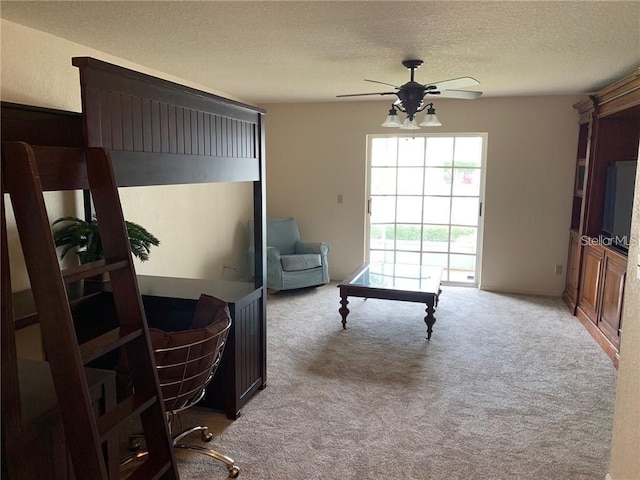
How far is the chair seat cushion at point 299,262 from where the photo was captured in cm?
544

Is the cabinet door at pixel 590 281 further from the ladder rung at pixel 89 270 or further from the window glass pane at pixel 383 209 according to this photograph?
the ladder rung at pixel 89 270

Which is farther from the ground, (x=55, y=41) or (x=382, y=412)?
(x=55, y=41)

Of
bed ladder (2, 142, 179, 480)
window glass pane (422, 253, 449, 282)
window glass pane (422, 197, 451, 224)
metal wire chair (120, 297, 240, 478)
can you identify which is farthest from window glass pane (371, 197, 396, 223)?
bed ladder (2, 142, 179, 480)

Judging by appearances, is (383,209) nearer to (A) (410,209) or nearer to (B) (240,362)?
(A) (410,209)

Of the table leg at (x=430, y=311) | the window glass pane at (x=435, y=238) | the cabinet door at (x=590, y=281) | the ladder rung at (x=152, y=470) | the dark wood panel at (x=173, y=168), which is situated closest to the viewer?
the ladder rung at (x=152, y=470)

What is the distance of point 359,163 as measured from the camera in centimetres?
606

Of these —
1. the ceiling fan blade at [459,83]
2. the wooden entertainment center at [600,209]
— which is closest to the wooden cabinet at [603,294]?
the wooden entertainment center at [600,209]

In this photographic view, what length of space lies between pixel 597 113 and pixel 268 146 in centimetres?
376

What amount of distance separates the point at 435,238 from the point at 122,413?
16.4ft

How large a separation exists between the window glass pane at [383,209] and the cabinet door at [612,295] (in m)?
2.59

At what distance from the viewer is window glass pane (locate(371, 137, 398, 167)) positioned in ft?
19.9

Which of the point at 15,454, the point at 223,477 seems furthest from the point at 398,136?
the point at 15,454

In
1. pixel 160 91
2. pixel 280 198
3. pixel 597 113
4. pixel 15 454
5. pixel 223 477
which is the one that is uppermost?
pixel 597 113

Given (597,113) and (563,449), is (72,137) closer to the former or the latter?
(563,449)
